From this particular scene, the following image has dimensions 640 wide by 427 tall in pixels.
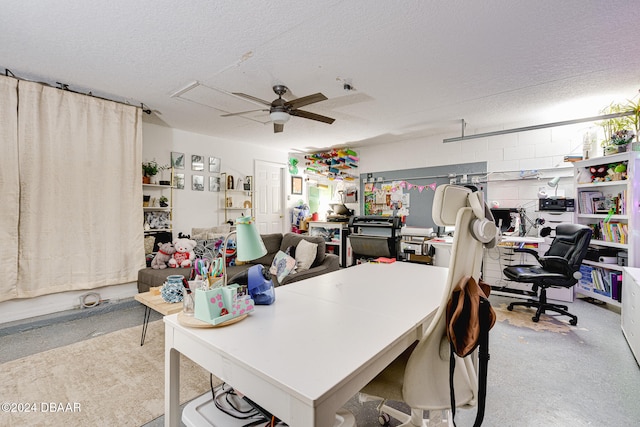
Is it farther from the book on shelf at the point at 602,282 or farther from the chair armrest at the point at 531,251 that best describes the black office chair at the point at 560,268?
the book on shelf at the point at 602,282

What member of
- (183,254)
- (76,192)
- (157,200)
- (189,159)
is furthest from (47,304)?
(189,159)

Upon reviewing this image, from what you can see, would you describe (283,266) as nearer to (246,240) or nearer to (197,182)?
(246,240)

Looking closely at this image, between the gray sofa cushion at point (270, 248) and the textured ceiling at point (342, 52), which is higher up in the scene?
the textured ceiling at point (342, 52)

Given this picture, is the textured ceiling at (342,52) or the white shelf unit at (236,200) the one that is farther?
the white shelf unit at (236,200)

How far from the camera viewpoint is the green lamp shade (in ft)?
3.85

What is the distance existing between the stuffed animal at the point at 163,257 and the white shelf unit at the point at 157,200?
51 centimetres

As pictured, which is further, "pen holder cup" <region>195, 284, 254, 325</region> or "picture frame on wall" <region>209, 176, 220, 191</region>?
"picture frame on wall" <region>209, 176, 220, 191</region>

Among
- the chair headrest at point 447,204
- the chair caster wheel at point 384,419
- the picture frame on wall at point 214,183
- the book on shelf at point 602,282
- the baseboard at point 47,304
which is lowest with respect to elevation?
the chair caster wheel at point 384,419

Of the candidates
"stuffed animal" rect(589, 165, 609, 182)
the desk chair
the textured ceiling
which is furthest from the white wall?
"stuffed animal" rect(589, 165, 609, 182)

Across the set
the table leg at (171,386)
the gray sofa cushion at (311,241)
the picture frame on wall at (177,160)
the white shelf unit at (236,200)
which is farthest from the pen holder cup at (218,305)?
the white shelf unit at (236,200)

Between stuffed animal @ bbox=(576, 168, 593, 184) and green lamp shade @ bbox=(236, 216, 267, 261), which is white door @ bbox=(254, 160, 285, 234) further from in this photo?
stuffed animal @ bbox=(576, 168, 593, 184)

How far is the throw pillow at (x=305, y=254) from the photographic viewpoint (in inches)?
134

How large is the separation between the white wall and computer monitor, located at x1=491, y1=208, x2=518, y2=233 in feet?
13.7

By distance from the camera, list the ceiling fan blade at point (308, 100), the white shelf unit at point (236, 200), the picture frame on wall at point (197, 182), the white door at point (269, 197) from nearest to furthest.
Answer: the ceiling fan blade at point (308, 100)
the picture frame on wall at point (197, 182)
the white shelf unit at point (236, 200)
the white door at point (269, 197)
